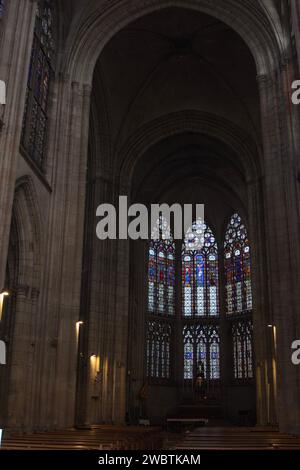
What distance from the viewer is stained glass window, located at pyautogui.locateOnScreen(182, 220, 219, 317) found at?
41.6 metres

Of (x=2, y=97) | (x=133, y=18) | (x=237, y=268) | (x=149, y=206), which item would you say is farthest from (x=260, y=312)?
(x=2, y=97)

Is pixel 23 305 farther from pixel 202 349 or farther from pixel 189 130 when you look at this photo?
pixel 202 349

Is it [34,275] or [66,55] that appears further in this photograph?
[66,55]

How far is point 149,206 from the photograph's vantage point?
1511 inches

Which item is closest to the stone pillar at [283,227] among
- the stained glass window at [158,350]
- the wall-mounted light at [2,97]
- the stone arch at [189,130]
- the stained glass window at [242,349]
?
the wall-mounted light at [2,97]

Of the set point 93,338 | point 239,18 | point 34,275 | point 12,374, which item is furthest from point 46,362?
point 239,18

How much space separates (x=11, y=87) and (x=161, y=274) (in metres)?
28.5

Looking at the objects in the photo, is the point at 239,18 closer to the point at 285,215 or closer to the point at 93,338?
the point at 285,215

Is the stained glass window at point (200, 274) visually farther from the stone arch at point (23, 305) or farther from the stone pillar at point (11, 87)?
the stone pillar at point (11, 87)

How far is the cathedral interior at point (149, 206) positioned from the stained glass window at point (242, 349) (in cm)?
9

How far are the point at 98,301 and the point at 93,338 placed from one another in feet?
6.57

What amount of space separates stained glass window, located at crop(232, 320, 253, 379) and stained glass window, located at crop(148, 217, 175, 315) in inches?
208

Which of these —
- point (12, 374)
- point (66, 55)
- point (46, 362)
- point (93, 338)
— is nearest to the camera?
point (12, 374)

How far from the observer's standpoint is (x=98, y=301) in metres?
27.1
